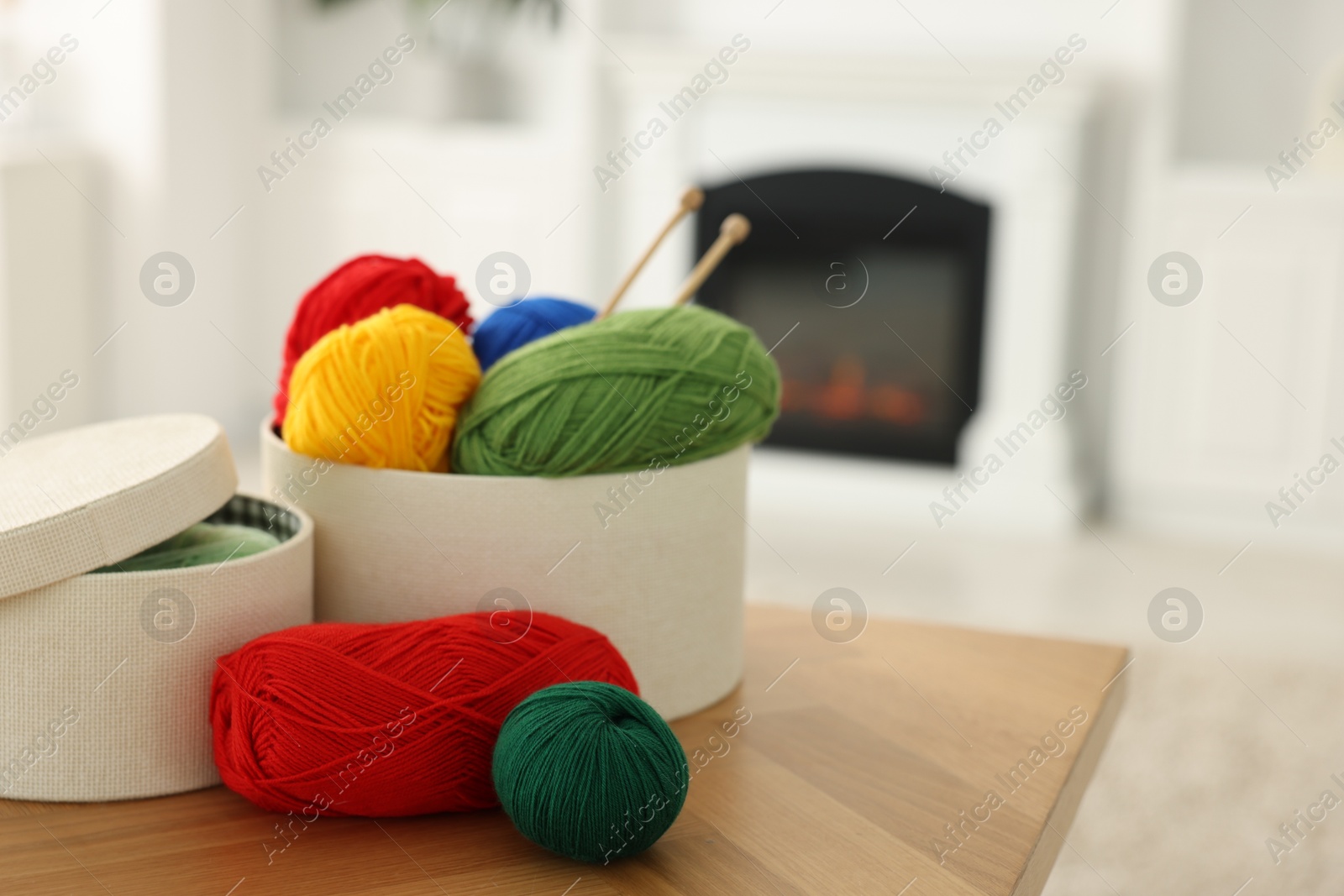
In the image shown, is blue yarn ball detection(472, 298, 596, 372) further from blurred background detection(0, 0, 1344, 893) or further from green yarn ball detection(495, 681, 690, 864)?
blurred background detection(0, 0, 1344, 893)

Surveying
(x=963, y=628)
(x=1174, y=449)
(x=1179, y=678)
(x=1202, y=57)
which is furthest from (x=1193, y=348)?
(x=963, y=628)

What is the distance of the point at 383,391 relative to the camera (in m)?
0.76

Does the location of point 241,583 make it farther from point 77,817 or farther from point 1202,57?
point 1202,57

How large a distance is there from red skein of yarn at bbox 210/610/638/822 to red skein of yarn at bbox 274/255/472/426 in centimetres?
21

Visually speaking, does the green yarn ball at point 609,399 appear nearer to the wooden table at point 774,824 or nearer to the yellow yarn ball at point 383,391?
the yellow yarn ball at point 383,391

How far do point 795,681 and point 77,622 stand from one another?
0.47m

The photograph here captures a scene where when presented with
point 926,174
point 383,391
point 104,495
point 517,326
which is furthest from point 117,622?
point 926,174

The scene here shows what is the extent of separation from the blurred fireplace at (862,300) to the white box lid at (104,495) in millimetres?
2245

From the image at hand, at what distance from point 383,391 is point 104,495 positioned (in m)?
0.15

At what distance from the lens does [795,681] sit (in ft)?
3.10

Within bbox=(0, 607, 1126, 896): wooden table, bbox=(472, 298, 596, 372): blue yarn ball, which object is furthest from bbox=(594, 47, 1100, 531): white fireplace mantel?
bbox=(472, 298, 596, 372): blue yarn ball

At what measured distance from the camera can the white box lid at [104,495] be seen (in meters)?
0.68

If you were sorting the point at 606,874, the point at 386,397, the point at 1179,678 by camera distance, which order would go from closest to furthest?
the point at 606,874 < the point at 386,397 < the point at 1179,678

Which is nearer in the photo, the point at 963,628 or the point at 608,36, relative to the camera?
the point at 963,628
